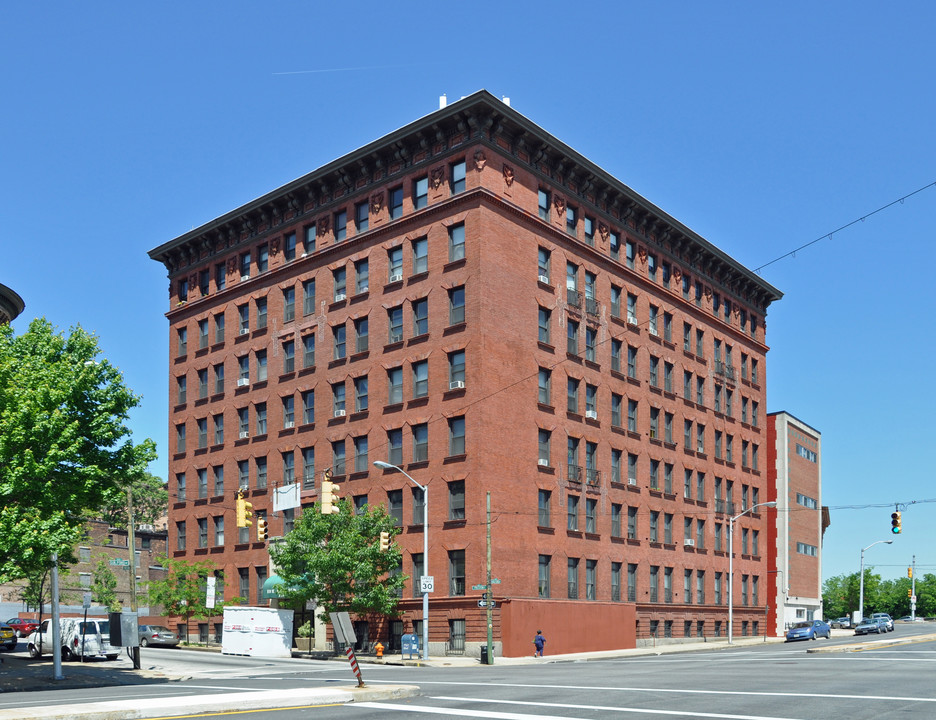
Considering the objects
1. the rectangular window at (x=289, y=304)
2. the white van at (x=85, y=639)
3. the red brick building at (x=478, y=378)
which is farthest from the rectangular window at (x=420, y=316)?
the white van at (x=85, y=639)

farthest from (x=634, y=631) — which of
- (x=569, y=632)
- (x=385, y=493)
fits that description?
(x=385, y=493)

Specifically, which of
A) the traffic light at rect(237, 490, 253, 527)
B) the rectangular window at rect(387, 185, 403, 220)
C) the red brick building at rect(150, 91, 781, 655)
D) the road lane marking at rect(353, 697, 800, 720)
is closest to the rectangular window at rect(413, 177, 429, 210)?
the red brick building at rect(150, 91, 781, 655)

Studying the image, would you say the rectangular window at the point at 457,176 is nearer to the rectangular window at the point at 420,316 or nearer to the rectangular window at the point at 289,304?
the rectangular window at the point at 420,316

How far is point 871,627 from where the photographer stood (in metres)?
87.0

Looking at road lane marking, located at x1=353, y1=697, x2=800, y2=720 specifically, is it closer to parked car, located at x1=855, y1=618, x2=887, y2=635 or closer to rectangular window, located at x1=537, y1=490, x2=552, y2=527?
rectangular window, located at x1=537, y1=490, x2=552, y2=527

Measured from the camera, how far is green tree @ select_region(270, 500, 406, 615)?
2156 inches

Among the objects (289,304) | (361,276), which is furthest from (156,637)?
(361,276)

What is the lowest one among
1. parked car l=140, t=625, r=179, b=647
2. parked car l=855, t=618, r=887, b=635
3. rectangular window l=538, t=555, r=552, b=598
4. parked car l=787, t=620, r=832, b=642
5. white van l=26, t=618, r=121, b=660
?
parked car l=855, t=618, r=887, b=635

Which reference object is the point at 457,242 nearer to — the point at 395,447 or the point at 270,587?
the point at 395,447

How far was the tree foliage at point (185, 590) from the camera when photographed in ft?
231

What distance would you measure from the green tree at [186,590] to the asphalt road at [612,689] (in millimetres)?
22076

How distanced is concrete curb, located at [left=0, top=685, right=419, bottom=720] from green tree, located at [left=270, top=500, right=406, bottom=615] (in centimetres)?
2596

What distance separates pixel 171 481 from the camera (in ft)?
258

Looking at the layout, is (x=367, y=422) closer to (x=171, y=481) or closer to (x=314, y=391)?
(x=314, y=391)
